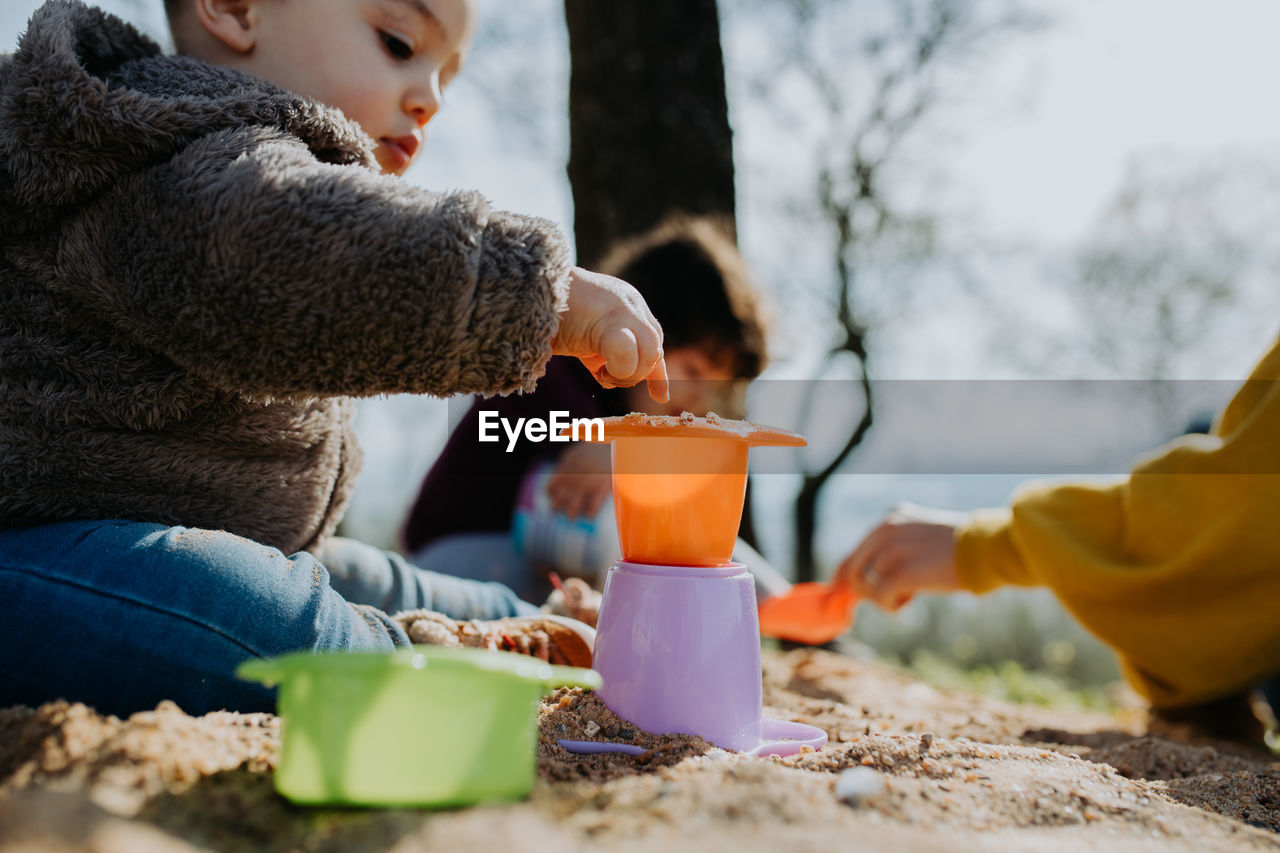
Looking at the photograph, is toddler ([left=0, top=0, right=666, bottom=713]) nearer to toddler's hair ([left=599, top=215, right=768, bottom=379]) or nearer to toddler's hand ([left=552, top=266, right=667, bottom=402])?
toddler's hand ([left=552, top=266, right=667, bottom=402])

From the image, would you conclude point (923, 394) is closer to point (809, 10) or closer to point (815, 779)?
point (809, 10)

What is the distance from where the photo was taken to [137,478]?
1.09 metres

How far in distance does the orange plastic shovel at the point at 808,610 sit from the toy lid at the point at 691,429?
97 centimetres

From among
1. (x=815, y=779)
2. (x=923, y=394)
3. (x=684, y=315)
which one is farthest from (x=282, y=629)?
(x=923, y=394)

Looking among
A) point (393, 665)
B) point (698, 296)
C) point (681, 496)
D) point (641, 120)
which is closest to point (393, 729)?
point (393, 665)

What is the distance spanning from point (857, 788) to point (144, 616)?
2.46 ft

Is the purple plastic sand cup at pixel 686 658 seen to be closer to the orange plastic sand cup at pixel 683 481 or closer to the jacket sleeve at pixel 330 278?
the orange plastic sand cup at pixel 683 481

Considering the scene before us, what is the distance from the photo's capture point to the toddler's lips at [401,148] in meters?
1.40

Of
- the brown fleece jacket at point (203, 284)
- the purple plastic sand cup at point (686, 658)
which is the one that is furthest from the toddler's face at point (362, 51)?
the purple plastic sand cup at point (686, 658)

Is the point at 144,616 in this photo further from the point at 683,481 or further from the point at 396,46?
the point at 396,46

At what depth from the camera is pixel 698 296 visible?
8.54 ft

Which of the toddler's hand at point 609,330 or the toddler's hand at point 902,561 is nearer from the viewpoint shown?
the toddler's hand at point 609,330

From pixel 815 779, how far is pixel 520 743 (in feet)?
1.00

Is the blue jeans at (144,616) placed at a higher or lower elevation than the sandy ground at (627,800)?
higher
